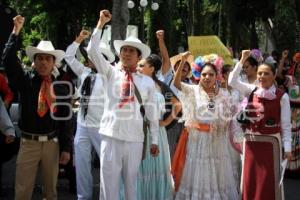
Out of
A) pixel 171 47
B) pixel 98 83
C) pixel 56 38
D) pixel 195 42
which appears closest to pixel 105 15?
pixel 98 83

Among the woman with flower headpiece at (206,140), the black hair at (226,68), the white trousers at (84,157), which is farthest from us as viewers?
the black hair at (226,68)

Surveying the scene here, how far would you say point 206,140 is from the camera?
22.4 feet

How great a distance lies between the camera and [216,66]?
675cm

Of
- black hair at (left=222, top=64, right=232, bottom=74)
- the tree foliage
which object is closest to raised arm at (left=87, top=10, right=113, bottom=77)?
black hair at (left=222, top=64, right=232, bottom=74)

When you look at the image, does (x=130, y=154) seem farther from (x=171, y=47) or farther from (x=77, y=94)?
(x=171, y=47)

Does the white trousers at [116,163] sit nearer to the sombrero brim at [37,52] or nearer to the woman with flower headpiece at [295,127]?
the sombrero brim at [37,52]

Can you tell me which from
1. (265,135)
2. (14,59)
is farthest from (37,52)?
(265,135)

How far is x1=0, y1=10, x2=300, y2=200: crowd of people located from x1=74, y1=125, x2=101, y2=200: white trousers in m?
0.01

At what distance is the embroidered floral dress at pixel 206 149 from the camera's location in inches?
266

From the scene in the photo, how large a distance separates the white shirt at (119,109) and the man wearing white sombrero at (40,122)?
455 millimetres

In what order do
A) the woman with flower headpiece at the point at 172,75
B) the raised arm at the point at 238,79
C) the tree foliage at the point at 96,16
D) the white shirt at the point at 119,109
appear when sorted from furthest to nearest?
the tree foliage at the point at 96,16 → the woman with flower headpiece at the point at 172,75 → the raised arm at the point at 238,79 → the white shirt at the point at 119,109

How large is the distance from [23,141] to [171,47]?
74.1 ft

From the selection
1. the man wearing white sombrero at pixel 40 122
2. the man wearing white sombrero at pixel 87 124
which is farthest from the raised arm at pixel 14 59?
the man wearing white sombrero at pixel 87 124

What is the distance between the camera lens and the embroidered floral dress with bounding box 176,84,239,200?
22.2 feet
